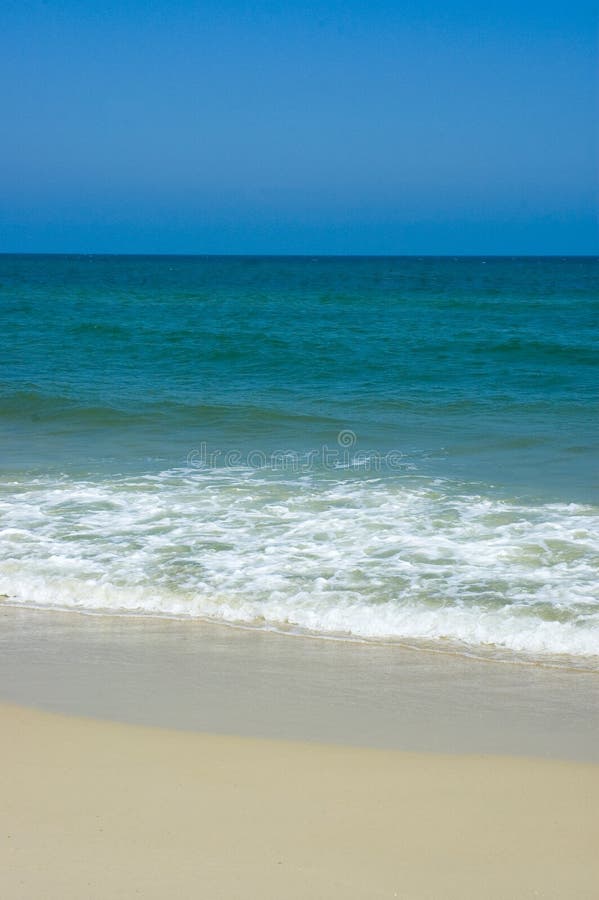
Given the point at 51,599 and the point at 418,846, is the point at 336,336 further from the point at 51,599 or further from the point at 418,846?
the point at 418,846

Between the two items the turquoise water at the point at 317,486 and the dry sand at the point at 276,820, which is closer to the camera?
the dry sand at the point at 276,820

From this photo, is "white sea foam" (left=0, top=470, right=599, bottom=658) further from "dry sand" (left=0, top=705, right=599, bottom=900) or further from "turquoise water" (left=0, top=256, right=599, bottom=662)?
"dry sand" (left=0, top=705, right=599, bottom=900)

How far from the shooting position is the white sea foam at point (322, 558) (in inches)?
231

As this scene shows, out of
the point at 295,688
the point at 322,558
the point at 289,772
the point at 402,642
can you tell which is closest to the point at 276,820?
the point at 289,772

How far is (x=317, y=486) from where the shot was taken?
29.6ft

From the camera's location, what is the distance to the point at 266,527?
7.64m

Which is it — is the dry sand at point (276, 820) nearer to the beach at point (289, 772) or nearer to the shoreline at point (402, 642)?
the beach at point (289, 772)

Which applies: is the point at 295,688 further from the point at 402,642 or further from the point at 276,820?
the point at 276,820

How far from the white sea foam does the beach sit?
43 centimetres

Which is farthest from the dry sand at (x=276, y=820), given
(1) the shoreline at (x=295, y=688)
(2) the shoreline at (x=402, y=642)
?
(2) the shoreline at (x=402, y=642)

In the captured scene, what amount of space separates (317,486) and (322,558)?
2195 mm

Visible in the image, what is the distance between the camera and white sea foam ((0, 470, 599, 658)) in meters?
5.86

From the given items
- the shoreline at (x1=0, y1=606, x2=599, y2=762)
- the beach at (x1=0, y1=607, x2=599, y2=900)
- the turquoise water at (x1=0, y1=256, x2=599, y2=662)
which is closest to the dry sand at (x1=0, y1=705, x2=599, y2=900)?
the beach at (x1=0, y1=607, x2=599, y2=900)

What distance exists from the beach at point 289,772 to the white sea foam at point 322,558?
430 mm
